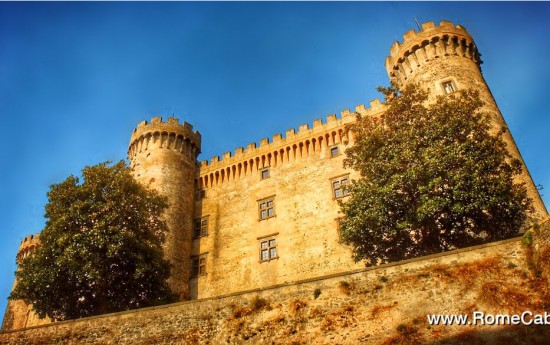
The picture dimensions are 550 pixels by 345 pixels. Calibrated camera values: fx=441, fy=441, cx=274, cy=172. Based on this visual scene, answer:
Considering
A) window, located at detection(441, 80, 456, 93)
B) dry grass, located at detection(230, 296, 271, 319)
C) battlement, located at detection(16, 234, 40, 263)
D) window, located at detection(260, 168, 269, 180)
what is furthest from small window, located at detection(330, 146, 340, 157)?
battlement, located at detection(16, 234, 40, 263)

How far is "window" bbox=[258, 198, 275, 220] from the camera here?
31.5m

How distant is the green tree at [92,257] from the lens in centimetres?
2197

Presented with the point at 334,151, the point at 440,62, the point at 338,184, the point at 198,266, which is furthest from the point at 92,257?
the point at 440,62

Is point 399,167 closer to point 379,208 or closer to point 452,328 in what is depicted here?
point 379,208

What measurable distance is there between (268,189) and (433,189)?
15862 millimetres

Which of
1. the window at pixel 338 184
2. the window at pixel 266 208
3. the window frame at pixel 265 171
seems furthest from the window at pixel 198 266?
the window at pixel 338 184

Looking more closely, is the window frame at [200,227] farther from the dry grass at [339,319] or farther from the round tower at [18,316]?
the dry grass at [339,319]

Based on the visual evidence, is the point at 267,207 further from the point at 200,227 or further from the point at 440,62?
the point at 440,62

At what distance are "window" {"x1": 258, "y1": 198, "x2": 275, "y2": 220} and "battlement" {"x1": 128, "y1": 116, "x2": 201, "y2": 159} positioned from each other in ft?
28.6

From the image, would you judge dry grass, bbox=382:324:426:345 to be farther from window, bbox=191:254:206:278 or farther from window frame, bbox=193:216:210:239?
window frame, bbox=193:216:210:239

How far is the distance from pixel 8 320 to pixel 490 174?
38407 millimetres

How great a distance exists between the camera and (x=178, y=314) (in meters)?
16.5

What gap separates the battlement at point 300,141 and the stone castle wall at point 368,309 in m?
17.3

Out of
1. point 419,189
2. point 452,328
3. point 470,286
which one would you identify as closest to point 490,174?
point 419,189
